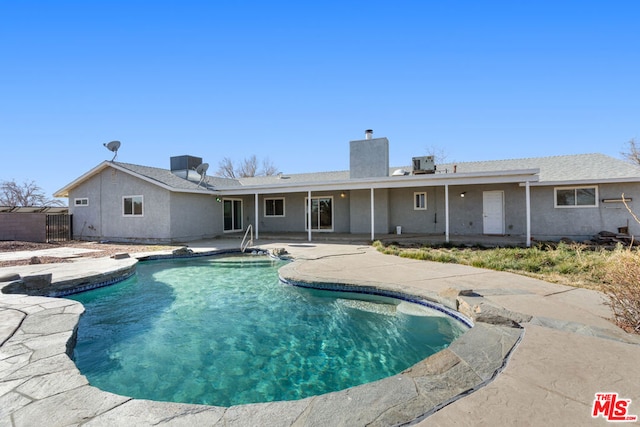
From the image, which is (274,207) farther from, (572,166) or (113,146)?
(572,166)

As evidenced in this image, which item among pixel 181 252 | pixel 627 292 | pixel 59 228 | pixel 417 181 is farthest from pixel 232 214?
pixel 627 292

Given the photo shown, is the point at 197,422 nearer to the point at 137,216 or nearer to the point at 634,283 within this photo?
the point at 634,283

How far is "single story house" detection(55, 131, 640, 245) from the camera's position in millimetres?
12320

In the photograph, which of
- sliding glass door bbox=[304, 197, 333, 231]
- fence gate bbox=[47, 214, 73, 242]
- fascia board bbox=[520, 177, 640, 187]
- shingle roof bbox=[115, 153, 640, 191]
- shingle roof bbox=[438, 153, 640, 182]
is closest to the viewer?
fascia board bbox=[520, 177, 640, 187]

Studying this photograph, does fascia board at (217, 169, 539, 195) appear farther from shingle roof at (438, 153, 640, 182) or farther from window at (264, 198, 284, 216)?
window at (264, 198, 284, 216)

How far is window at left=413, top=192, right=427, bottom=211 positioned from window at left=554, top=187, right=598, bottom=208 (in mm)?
5119

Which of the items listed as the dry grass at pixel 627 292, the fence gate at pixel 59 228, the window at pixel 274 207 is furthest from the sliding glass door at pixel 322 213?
the dry grass at pixel 627 292

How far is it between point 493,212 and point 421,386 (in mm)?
13537

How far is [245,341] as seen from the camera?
450 cm

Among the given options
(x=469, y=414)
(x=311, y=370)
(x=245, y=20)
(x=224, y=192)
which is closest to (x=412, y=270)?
(x=311, y=370)

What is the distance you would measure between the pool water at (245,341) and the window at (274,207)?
1104 cm

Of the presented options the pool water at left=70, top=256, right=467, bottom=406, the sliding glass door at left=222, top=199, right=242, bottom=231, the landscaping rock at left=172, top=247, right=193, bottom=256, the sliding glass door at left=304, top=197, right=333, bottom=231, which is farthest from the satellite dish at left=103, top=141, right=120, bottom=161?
the pool water at left=70, top=256, right=467, bottom=406

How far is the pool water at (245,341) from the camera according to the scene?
3.44 m

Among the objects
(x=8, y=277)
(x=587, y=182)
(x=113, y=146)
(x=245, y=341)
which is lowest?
(x=245, y=341)
